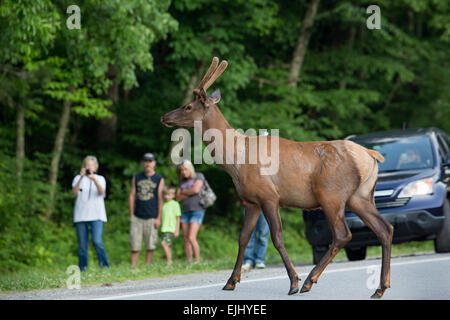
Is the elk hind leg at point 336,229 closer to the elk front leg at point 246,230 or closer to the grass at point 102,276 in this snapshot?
the elk front leg at point 246,230

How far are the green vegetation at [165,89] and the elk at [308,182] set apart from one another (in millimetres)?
3134

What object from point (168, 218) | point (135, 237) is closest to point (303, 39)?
point (168, 218)

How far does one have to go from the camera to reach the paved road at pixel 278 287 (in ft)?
26.6

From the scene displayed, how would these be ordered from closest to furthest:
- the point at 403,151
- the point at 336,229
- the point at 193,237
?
1. the point at 336,229
2. the point at 403,151
3. the point at 193,237

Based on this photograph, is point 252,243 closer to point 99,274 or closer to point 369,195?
point 99,274

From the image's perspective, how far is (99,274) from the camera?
11.0m

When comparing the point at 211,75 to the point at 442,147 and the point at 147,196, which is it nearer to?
the point at 147,196

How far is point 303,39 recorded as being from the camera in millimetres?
25328

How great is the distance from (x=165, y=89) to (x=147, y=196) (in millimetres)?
9558

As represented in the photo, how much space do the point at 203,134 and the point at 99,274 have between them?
A: 3539 millimetres

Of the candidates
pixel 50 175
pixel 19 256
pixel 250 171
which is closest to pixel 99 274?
pixel 250 171

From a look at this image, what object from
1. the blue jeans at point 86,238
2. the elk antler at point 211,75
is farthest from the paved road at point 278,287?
the blue jeans at point 86,238

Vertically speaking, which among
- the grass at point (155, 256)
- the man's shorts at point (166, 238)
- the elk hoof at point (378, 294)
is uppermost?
the elk hoof at point (378, 294)

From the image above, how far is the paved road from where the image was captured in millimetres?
8102
